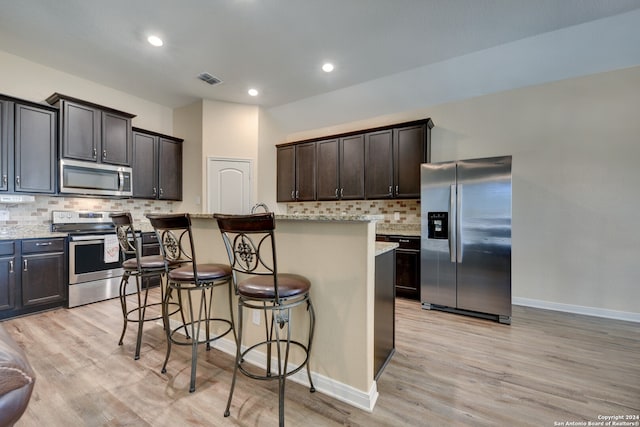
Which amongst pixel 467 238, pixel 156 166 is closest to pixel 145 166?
pixel 156 166

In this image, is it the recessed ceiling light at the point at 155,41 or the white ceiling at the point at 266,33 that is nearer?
the white ceiling at the point at 266,33

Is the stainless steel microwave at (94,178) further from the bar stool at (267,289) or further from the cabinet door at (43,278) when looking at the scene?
the bar stool at (267,289)

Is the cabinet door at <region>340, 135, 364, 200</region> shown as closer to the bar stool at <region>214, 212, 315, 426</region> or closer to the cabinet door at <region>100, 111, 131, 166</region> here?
the bar stool at <region>214, 212, 315, 426</region>

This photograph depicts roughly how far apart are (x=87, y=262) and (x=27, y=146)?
153 centimetres

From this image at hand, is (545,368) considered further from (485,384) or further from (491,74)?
(491,74)

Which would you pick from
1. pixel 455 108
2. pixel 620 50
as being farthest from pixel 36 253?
pixel 620 50

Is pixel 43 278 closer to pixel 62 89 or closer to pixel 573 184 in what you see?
pixel 62 89

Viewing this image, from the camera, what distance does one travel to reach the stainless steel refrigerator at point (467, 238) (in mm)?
2783

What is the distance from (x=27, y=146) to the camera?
3.15 metres

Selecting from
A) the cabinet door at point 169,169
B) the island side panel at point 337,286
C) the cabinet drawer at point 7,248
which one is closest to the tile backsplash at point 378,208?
the cabinet door at point 169,169

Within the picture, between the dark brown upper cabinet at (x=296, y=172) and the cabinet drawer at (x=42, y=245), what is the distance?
3.03 m

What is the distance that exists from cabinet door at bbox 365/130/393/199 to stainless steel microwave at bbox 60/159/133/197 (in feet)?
12.2

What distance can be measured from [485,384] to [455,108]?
3.39m

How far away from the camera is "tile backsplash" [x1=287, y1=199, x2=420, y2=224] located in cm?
406
